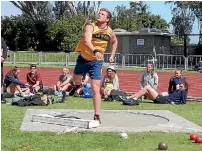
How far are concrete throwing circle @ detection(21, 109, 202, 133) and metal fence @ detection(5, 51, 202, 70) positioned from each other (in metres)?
18.7

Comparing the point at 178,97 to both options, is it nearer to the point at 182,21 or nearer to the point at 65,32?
the point at 65,32

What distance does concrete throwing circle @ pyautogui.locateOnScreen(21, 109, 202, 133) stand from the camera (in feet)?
26.5

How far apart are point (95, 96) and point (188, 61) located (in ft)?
71.4

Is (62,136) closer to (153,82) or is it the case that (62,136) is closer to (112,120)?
(112,120)

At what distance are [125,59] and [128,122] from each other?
22.9 metres

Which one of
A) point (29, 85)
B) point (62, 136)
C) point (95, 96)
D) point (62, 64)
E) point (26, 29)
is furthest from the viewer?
point (26, 29)

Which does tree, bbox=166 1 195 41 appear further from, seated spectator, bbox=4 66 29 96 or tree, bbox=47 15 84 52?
seated spectator, bbox=4 66 29 96

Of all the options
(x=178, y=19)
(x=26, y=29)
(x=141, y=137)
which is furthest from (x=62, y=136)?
(x=178, y=19)

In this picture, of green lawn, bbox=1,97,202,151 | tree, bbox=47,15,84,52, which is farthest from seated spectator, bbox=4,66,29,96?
tree, bbox=47,15,84,52

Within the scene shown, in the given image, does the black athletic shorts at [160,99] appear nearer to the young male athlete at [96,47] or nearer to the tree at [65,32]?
the young male athlete at [96,47]

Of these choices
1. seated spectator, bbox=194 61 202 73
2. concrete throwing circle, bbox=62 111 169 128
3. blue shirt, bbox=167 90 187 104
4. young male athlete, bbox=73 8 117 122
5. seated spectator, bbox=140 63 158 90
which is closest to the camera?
young male athlete, bbox=73 8 117 122

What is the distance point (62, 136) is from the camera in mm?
7336

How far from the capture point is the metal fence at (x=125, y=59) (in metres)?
29.8

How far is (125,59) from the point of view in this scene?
31891 mm
